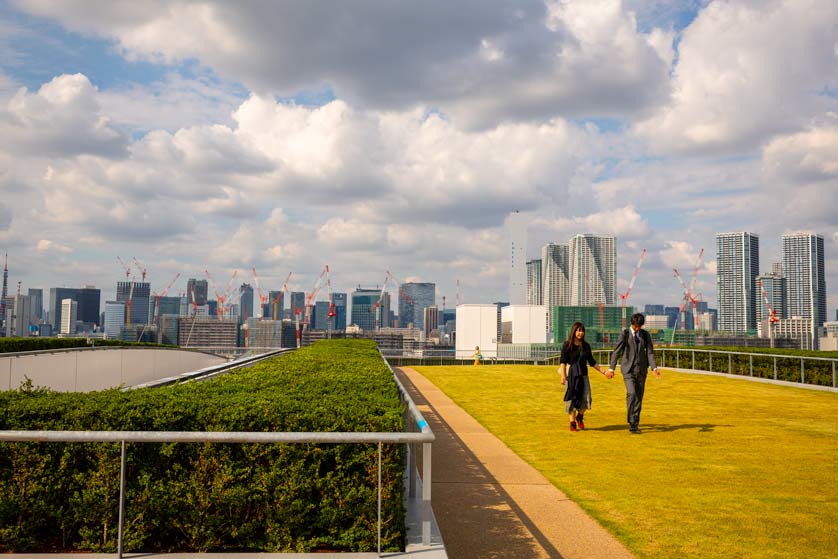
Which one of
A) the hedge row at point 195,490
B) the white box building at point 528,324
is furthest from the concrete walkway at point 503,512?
the white box building at point 528,324

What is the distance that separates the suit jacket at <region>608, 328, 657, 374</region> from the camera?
40.8 ft

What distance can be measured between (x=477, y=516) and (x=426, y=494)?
7.15ft

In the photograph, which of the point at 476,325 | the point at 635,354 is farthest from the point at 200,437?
the point at 476,325

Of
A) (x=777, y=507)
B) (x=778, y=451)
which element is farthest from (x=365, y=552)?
(x=778, y=451)

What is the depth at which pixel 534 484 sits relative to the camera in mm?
8117

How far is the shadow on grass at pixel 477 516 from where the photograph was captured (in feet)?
18.6

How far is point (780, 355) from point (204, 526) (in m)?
24.6

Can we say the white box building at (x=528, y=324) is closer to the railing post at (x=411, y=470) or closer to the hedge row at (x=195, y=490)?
the railing post at (x=411, y=470)

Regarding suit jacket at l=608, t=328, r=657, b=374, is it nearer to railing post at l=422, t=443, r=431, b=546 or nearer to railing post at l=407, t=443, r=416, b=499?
railing post at l=407, t=443, r=416, b=499

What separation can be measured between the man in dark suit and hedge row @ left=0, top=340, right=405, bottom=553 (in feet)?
27.6

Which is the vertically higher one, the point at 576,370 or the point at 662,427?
the point at 576,370

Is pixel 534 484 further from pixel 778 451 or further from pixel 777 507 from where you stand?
pixel 778 451

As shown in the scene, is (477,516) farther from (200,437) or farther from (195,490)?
(200,437)

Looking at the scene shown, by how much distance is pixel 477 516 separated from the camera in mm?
6703
